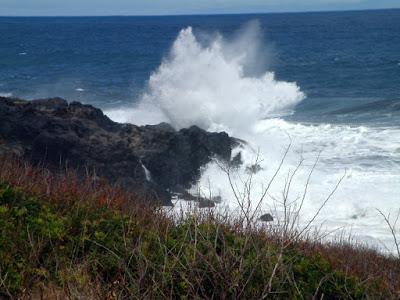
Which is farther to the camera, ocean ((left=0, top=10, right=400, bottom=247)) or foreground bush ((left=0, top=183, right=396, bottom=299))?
ocean ((left=0, top=10, right=400, bottom=247))

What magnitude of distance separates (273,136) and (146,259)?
2235 cm

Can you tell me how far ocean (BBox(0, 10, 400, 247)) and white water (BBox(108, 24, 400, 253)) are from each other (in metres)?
0.05

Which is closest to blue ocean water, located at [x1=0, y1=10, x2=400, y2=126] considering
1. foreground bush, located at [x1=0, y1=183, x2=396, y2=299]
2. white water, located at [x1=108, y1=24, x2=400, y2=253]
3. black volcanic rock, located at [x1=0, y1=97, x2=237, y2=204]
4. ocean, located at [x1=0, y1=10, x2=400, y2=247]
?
ocean, located at [x1=0, y1=10, x2=400, y2=247]

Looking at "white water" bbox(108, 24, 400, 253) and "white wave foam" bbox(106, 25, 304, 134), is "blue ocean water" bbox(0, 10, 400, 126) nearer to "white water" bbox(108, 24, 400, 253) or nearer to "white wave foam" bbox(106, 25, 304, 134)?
"white wave foam" bbox(106, 25, 304, 134)

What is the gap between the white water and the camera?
16547 millimetres

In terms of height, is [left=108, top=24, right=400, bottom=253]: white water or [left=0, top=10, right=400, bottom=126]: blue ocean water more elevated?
[left=0, top=10, right=400, bottom=126]: blue ocean water

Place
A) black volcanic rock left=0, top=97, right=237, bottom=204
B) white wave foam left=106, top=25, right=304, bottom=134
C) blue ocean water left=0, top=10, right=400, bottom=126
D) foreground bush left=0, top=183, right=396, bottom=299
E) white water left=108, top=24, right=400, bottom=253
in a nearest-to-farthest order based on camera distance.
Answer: foreground bush left=0, top=183, right=396, bottom=299, black volcanic rock left=0, top=97, right=237, bottom=204, white water left=108, top=24, right=400, bottom=253, white wave foam left=106, top=25, right=304, bottom=134, blue ocean water left=0, top=10, right=400, bottom=126

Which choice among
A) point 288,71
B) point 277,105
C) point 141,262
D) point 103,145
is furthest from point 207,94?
point 141,262

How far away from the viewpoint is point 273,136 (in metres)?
26.5

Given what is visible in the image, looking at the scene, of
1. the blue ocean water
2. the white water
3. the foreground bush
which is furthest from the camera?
the blue ocean water

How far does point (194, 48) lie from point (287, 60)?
2879cm

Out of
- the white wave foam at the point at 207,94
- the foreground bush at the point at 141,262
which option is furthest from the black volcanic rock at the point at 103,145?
the white wave foam at the point at 207,94

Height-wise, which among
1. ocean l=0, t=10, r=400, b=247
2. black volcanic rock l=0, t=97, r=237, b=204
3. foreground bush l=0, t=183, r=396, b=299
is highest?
ocean l=0, t=10, r=400, b=247

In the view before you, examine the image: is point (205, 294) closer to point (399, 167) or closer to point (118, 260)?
point (118, 260)
